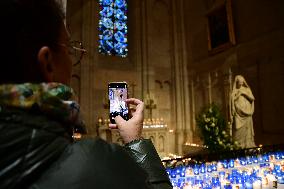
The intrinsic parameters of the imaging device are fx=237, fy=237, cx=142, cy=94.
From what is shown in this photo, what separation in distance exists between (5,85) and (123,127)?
2.17 feet

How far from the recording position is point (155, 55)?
12.1m

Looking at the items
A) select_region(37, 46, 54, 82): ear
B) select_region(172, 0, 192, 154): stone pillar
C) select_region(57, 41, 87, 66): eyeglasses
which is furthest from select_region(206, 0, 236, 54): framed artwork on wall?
select_region(37, 46, 54, 82): ear

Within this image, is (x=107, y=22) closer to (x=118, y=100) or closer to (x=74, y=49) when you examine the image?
(x=118, y=100)

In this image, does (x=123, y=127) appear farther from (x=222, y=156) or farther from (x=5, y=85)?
(x=222, y=156)

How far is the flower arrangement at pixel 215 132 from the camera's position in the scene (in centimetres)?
559

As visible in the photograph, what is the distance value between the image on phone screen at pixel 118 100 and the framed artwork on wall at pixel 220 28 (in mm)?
8223

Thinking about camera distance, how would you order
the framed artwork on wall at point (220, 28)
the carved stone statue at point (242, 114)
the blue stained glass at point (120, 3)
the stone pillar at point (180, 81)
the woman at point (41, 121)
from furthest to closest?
the blue stained glass at point (120, 3) < the stone pillar at point (180, 81) < the framed artwork on wall at point (220, 28) < the carved stone statue at point (242, 114) < the woman at point (41, 121)

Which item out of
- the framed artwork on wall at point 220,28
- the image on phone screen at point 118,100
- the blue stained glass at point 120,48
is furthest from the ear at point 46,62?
the blue stained glass at point 120,48

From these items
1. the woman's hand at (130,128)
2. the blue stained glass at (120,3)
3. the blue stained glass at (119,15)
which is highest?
the blue stained glass at (120,3)

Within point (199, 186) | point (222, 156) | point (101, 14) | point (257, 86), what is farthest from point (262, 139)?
point (101, 14)

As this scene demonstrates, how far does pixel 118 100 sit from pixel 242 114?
5.10m

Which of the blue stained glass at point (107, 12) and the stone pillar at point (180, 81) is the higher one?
the blue stained glass at point (107, 12)

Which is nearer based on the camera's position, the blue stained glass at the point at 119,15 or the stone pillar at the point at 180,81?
the stone pillar at the point at 180,81

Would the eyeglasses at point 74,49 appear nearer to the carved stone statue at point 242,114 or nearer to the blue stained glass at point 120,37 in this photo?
the carved stone statue at point 242,114
